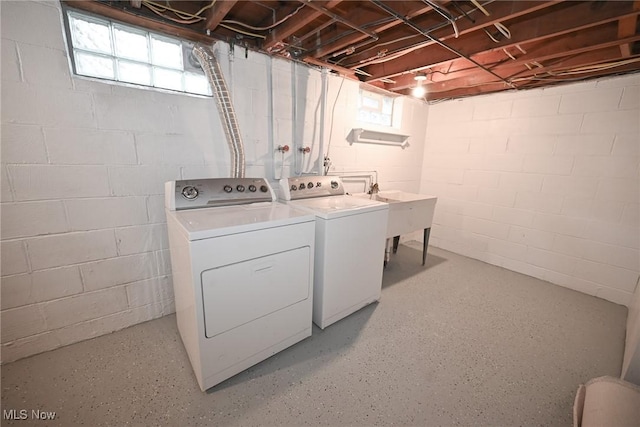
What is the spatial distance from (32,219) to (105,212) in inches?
12.6

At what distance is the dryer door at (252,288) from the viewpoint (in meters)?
1.24

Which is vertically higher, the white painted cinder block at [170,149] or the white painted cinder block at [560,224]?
the white painted cinder block at [170,149]

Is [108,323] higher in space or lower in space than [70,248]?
lower

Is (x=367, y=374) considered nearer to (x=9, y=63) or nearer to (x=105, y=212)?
(x=105, y=212)

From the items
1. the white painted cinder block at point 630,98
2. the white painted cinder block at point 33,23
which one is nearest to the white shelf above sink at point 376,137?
the white painted cinder block at point 630,98

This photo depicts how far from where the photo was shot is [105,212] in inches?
64.0

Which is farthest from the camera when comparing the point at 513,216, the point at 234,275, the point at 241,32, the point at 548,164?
the point at 513,216


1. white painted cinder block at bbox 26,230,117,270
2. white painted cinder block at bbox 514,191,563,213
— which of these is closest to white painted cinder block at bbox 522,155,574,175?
white painted cinder block at bbox 514,191,563,213

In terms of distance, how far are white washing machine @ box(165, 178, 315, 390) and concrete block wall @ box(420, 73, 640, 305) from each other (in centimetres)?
272

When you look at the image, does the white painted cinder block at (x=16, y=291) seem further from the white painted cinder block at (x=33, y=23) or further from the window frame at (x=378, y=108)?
the window frame at (x=378, y=108)

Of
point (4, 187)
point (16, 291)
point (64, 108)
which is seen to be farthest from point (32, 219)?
point (64, 108)

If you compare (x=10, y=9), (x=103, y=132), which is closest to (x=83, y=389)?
(x=103, y=132)

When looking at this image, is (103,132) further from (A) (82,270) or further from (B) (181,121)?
(A) (82,270)

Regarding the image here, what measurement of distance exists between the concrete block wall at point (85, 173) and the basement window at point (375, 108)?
1.30 metres
